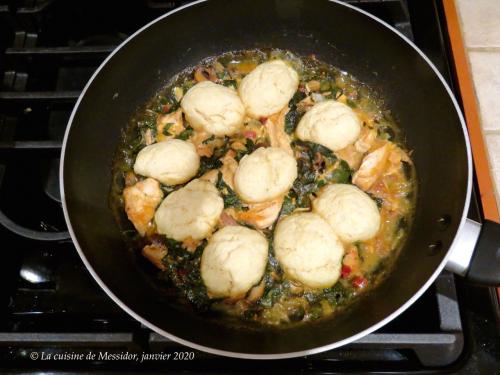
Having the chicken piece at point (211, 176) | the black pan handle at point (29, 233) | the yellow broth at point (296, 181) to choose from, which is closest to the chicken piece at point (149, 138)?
the yellow broth at point (296, 181)

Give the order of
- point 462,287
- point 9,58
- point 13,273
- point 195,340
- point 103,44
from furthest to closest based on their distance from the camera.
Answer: point 103,44
point 9,58
point 13,273
point 462,287
point 195,340

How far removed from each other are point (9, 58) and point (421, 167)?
147cm

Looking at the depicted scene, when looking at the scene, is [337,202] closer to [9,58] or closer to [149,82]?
[149,82]

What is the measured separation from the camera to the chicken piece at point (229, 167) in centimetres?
147

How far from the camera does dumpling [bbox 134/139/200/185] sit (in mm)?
1434

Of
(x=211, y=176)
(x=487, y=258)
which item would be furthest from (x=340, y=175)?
(x=487, y=258)

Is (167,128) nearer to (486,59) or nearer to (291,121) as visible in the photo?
(291,121)

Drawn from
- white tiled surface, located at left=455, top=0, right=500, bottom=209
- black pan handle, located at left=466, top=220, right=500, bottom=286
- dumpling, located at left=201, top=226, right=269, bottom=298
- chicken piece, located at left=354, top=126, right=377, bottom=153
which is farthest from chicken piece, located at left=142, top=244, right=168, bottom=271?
white tiled surface, located at left=455, top=0, right=500, bottom=209

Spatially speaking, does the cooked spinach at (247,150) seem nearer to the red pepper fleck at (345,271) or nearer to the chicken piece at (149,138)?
the chicken piece at (149,138)

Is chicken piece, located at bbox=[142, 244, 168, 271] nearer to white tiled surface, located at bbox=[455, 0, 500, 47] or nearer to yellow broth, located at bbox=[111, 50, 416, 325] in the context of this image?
yellow broth, located at bbox=[111, 50, 416, 325]

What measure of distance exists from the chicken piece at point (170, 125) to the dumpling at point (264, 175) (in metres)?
0.31

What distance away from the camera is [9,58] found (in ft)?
5.19

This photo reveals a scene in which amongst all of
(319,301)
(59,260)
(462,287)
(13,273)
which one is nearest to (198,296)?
(319,301)

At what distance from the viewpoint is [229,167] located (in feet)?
4.90
